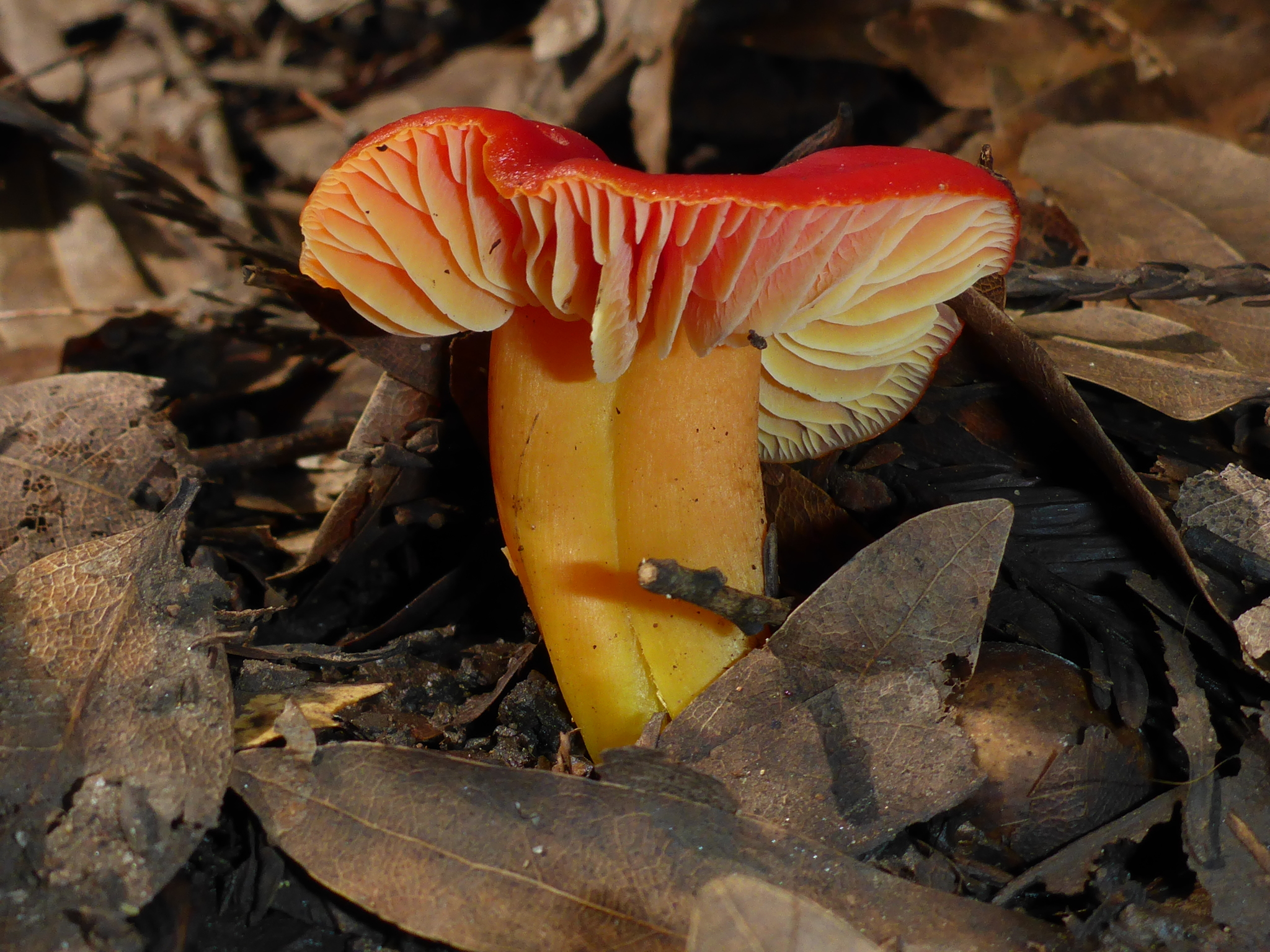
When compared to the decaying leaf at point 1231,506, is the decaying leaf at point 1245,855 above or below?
below

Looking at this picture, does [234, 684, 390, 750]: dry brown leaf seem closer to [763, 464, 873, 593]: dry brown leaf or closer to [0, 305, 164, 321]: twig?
[763, 464, 873, 593]: dry brown leaf

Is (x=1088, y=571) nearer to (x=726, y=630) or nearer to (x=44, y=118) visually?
(x=726, y=630)

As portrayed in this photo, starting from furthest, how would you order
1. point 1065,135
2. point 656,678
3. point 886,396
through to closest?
point 1065,135 → point 886,396 → point 656,678

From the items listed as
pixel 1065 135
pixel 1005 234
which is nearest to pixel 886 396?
pixel 1005 234

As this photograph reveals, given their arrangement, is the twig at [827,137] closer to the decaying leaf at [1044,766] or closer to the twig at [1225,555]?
the twig at [1225,555]

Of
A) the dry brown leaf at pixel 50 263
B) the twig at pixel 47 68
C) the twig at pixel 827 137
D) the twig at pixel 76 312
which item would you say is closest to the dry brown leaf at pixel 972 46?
the twig at pixel 827 137

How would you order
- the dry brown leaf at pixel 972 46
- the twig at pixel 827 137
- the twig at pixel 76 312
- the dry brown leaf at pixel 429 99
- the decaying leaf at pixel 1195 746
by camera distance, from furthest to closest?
1. the dry brown leaf at pixel 429 99
2. the dry brown leaf at pixel 972 46
3. the twig at pixel 76 312
4. the twig at pixel 827 137
5. the decaying leaf at pixel 1195 746
